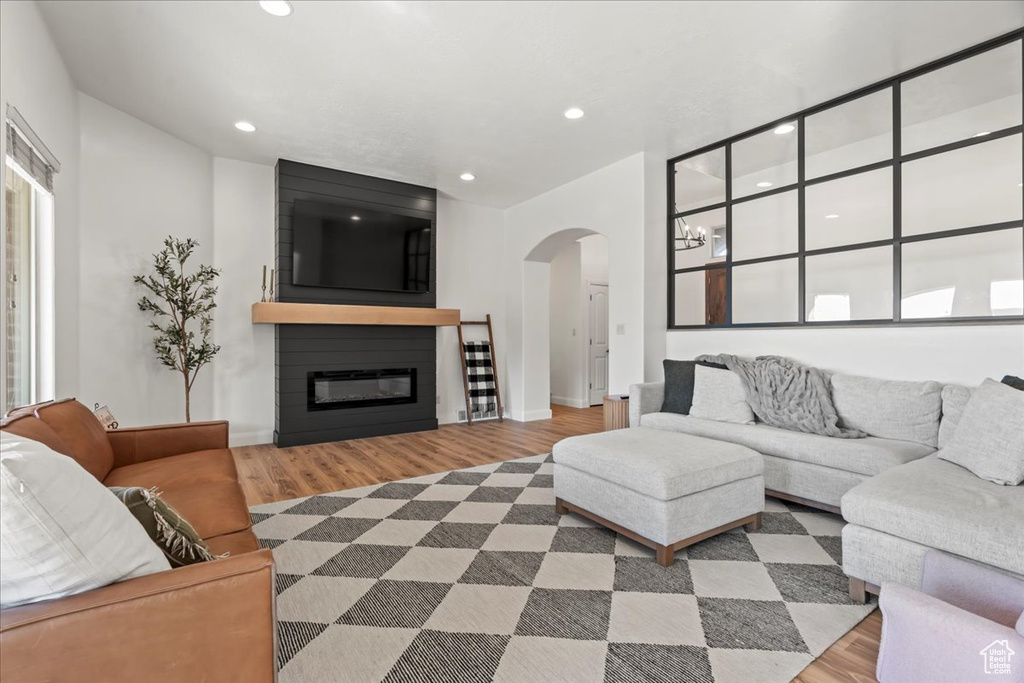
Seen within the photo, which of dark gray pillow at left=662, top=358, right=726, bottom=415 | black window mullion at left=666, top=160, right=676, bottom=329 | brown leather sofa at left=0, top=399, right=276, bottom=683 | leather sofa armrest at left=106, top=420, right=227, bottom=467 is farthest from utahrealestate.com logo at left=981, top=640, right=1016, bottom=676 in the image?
black window mullion at left=666, top=160, right=676, bottom=329

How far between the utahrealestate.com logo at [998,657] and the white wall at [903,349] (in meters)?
2.25

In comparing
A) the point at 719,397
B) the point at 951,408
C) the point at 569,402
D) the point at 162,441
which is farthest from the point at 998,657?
the point at 569,402

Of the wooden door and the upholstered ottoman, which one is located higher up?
the wooden door

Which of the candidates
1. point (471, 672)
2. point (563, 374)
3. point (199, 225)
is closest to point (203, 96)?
point (199, 225)

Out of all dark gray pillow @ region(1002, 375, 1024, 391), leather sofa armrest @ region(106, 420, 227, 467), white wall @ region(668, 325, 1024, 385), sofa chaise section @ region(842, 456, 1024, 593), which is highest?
white wall @ region(668, 325, 1024, 385)

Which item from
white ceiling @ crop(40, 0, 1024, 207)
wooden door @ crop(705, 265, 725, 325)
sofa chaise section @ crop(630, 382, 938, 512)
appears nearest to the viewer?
white ceiling @ crop(40, 0, 1024, 207)

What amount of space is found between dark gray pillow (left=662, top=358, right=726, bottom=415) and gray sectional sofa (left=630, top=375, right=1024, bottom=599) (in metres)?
0.09

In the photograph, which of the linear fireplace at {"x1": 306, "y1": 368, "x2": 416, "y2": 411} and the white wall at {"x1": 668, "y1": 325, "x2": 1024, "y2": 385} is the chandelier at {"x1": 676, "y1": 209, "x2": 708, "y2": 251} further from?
the linear fireplace at {"x1": 306, "y1": 368, "x2": 416, "y2": 411}

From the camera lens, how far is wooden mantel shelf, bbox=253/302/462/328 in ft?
13.9

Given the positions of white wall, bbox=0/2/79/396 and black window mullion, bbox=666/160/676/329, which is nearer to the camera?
white wall, bbox=0/2/79/396

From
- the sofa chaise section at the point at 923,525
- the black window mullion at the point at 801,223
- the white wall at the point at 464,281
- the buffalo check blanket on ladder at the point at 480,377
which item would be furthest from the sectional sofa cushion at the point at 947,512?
the white wall at the point at 464,281

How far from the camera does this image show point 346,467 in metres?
3.71

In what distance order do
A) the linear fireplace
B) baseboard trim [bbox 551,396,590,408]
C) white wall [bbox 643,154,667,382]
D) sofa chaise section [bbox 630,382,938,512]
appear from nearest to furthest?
sofa chaise section [bbox 630,382,938,512], white wall [bbox 643,154,667,382], the linear fireplace, baseboard trim [bbox 551,396,590,408]

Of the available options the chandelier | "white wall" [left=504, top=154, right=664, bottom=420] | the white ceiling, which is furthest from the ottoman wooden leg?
the chandelier
